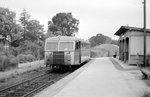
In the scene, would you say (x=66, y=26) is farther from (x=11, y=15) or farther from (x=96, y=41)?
(x=96, y=41)

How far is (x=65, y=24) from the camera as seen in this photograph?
232 ft

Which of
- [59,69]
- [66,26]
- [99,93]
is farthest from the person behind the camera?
[66,26]

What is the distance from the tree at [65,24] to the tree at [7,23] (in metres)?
25.4

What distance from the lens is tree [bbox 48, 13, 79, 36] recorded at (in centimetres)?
7000

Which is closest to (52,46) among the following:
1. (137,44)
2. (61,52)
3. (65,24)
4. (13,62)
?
(61,52)

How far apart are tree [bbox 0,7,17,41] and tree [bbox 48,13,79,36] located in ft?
83.2

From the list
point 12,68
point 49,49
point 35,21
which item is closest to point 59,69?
point 49,49

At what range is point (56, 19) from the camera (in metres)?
72.6

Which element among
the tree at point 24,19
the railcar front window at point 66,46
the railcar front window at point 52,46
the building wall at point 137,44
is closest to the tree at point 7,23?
the tree at point 24,19

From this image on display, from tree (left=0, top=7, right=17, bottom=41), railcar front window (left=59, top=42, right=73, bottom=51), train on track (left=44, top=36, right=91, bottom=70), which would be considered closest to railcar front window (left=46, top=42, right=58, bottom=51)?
train on track (left=44, top=36, right=91, bottom=70)

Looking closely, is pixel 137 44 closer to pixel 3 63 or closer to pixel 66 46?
pixel 66 46

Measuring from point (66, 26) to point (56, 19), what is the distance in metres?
4.13

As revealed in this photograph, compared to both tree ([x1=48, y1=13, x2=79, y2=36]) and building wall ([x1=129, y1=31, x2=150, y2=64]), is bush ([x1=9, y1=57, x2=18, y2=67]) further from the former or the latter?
tree ([x1=48, y1=13, x2=79, y2=36])

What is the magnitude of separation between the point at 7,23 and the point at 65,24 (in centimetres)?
2989
